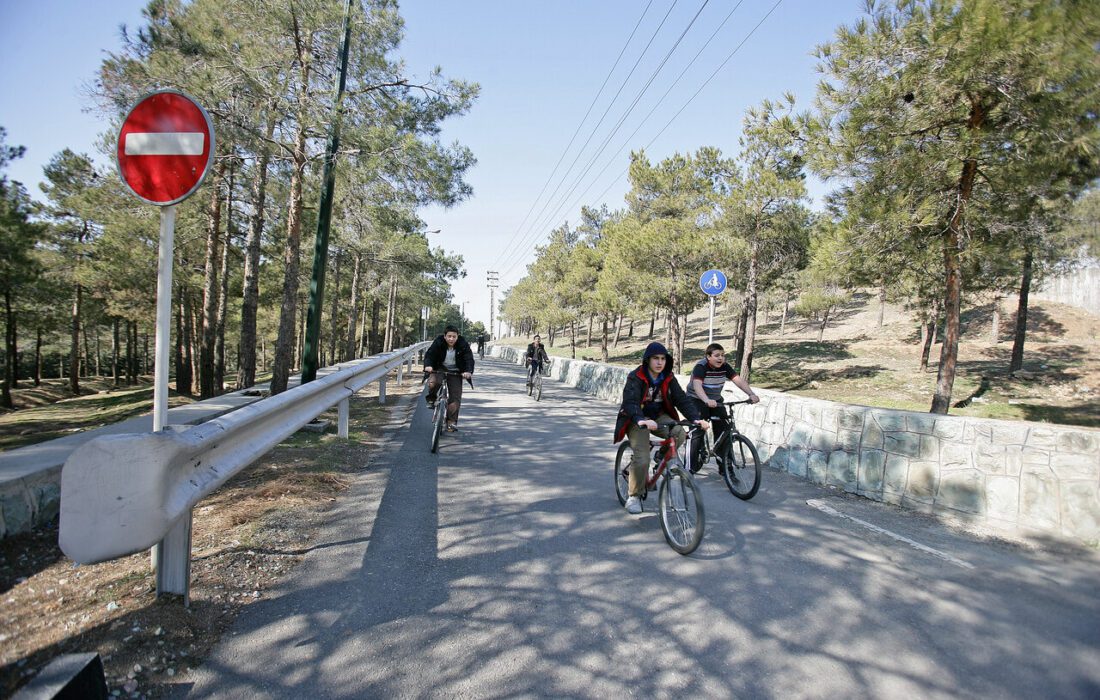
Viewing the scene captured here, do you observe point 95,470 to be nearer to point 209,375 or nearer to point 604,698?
point 604,698

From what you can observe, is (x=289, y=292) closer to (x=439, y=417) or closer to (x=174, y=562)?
(x=439, y=417)

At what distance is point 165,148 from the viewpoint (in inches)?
118

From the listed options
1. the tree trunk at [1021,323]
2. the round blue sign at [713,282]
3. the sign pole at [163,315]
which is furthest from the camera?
the tree trunk at [1021,323]

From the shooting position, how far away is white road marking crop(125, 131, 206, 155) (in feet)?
9.82

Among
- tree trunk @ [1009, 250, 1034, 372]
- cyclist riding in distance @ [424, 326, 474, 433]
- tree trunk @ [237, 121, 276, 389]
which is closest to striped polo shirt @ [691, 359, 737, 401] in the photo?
cyclist riding in distance @ [424, 326, 474, 433]

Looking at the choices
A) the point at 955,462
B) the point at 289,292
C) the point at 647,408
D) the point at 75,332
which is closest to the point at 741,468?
the point at 647,408

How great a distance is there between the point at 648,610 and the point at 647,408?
227cm

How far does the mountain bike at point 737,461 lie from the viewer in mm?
5945

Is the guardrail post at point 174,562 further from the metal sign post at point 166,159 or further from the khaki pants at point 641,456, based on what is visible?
the khaki pants at point 641,456

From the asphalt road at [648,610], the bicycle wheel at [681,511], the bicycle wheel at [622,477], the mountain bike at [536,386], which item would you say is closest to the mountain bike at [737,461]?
the asphalt road at [648,610]

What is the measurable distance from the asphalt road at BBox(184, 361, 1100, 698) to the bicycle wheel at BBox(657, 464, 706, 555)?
0.14 metres

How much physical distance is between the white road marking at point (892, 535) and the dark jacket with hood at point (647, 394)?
1.93m

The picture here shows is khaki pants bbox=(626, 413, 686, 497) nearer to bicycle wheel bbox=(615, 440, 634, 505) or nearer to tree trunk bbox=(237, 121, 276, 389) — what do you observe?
bicycle wheel bbox=(615, 440, 634, 505)

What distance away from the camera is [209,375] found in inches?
638
